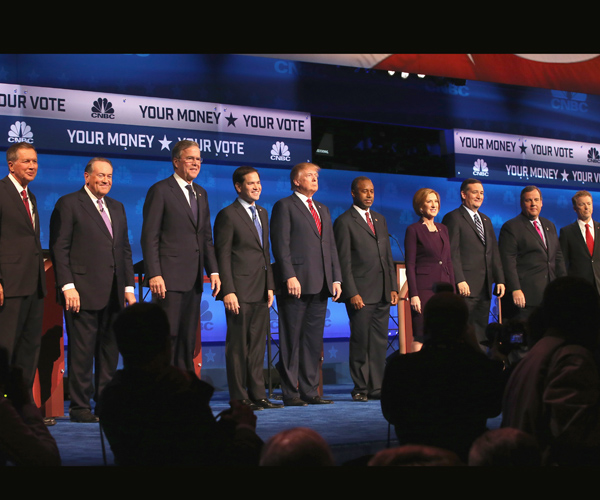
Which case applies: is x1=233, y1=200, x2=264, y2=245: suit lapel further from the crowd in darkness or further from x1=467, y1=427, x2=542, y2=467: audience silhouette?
x1=467, y1=427, x2=542, y2=467: audience silhouette

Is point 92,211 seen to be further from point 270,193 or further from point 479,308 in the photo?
point 270,193

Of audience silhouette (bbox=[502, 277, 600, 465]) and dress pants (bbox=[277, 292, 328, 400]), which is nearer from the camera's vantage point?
audience silhouette (bbox=[502, 277, 600, 465])

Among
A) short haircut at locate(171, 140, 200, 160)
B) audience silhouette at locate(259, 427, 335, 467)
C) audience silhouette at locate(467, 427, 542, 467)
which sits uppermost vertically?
short haircut at locate(171, 140, 200, 160)

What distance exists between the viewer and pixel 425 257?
18.9 ft

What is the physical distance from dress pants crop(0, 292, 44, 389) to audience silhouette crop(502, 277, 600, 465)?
2.98 meters

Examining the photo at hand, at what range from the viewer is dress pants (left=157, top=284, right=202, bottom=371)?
4723 mm

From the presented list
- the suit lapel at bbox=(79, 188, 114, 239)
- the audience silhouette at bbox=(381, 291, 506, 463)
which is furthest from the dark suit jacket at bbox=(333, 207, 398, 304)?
the audience silhouette at bbox=(381, 291, 506, 463)

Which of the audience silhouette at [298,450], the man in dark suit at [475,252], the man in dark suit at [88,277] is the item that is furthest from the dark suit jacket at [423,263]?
the audience silhouette at [298,450]

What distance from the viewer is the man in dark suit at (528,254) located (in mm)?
6340

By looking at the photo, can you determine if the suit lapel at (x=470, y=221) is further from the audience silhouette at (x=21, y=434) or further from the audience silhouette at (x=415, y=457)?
the audience silhouette at (x=415, y=457)

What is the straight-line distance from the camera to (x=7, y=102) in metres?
6.56

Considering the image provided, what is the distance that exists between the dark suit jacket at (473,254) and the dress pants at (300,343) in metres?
1.30

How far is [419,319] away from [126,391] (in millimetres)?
3906
